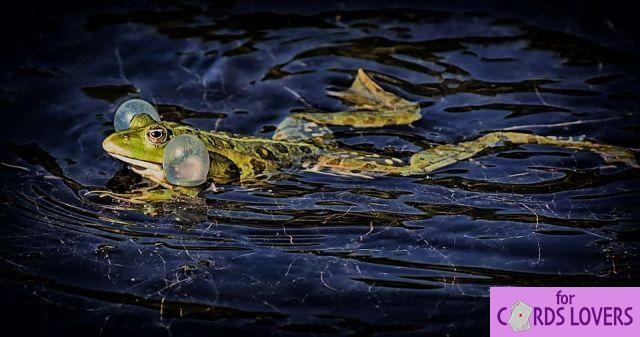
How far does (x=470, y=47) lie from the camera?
22.6ft

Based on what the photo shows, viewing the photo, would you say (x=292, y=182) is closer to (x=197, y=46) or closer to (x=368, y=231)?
(x=368, y=231)

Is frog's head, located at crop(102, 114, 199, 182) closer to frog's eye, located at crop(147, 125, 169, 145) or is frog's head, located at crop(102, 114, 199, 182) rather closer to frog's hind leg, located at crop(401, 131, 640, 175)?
frog's eye, located at crop(147, 125, 169, 145)

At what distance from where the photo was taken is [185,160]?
454 cm

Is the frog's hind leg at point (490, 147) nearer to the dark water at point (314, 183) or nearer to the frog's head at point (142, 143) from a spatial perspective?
the dark water at point (314, 183)

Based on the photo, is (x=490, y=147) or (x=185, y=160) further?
(x=490, y=147)

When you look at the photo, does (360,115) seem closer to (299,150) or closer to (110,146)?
(299,150)

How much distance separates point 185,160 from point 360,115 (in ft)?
5.32

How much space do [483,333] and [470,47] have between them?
3.78 m

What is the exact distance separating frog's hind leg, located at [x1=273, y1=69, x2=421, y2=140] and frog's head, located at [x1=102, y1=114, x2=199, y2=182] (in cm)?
96

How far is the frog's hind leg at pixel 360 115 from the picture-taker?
5.50 m

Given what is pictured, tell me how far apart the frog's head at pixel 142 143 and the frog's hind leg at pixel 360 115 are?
0.96 meters

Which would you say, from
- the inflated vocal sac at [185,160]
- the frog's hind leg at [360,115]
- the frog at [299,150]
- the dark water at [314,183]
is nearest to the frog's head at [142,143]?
the frog at [299,150]

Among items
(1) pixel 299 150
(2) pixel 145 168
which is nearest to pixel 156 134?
(2) pixel 145 168

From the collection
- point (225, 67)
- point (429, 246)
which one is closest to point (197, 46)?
point (225, 67)
